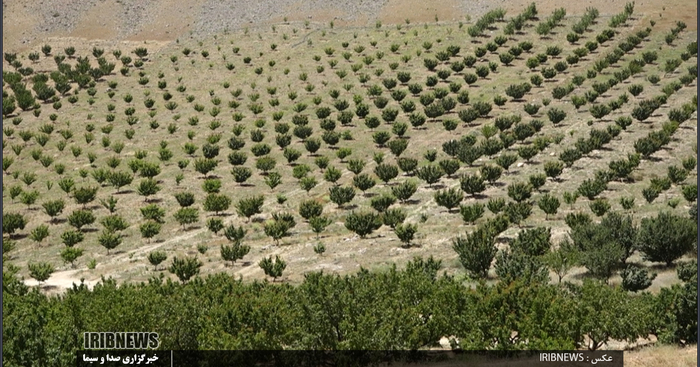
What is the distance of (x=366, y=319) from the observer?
60.8 ft

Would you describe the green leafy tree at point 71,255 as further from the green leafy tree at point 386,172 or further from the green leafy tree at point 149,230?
the green leafy tree at point 386,172

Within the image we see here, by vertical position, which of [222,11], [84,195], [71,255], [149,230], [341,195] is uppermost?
[222,11]

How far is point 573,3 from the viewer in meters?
83.9

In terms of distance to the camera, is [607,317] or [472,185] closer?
[607,317]

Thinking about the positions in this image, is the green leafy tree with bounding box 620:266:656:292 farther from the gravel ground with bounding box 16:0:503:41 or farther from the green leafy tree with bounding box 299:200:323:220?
the gravel ground with bounding box 16:0:503:41

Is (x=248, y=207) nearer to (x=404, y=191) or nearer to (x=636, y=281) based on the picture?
(x=404, y=191)

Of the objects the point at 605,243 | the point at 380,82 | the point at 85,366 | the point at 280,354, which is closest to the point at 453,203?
the point at 605,243

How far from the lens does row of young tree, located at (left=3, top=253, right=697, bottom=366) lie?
18.5 meters

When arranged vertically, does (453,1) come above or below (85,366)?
above

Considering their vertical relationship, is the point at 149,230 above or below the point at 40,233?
above

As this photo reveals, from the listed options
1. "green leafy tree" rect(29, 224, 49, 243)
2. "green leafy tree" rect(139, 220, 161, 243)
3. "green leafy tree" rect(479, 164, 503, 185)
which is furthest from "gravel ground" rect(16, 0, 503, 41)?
"green leafy tree" rect(139, 220, 161, 243)

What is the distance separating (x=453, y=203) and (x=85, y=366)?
24778 millimetres

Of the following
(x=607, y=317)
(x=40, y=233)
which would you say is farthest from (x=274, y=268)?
(x=607, y=317)

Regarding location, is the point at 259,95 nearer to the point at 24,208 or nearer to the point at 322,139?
the point at 322,139
